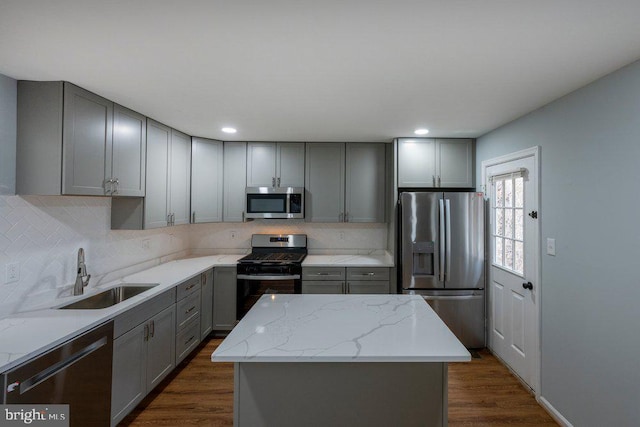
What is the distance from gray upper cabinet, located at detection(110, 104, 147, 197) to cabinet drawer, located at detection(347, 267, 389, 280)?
2281 millimetres

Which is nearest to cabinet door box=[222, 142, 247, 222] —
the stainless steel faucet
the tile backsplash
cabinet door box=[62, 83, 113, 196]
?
the tile backsplash

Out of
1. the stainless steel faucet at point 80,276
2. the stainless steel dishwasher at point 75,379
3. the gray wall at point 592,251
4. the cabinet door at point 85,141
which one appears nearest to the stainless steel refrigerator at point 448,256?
the gray wall at point 592,251

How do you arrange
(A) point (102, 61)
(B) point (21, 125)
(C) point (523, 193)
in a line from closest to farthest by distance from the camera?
(A) point (102, 61)
(B) point (21, 125)
(C) point (523, 193)

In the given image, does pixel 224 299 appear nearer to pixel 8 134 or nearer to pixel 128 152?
pixel 128 152

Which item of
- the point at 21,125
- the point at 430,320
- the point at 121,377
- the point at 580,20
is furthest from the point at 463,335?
the point at 21,125

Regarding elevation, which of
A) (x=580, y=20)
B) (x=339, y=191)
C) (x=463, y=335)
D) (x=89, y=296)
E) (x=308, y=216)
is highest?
(x=580, y=20)

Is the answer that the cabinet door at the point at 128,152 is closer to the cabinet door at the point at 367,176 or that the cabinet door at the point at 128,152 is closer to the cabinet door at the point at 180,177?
the cabinet door at the point at 180,177

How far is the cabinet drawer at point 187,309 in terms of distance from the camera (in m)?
2.73

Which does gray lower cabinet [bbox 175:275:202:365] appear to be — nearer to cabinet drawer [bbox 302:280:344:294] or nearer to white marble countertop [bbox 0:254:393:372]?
white marble countertop [bbox 0:254:393:372]

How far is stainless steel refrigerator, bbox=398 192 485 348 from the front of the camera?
10.3 feet

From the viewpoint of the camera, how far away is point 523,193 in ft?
8.50

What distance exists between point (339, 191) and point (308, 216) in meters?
0.50

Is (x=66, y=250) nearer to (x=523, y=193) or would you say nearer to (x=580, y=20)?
(x=580, y=20)

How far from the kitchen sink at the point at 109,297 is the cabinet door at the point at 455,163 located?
3.19 metres
